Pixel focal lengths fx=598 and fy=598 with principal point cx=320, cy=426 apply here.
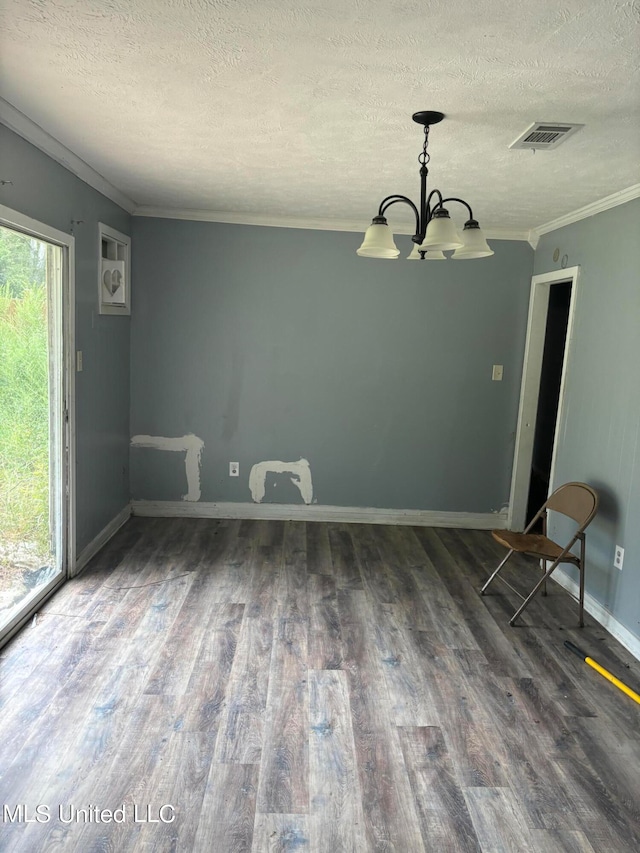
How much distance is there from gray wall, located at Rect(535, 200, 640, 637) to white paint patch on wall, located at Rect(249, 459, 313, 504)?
79.0 inches

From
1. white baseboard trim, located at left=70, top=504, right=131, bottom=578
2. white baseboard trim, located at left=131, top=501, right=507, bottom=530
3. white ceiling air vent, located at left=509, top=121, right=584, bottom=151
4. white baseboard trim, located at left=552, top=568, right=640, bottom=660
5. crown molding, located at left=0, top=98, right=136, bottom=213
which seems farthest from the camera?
white baseboard trim, located at left=131, top=501, right=507, bottom=530

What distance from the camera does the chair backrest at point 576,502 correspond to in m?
3.38

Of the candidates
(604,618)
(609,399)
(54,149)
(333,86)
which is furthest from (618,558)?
(54,149)

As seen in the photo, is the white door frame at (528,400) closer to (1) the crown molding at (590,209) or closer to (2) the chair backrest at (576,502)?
(1) the crown molding at (590,209)

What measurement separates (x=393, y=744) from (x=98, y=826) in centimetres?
107

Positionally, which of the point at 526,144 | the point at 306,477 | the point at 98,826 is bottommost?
the point at 98,826

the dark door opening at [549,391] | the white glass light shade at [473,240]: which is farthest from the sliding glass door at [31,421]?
the dark door opening at [549,391]

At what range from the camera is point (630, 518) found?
3.21m

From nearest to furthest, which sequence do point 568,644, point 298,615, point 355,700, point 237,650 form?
point 355,700
point 237,650
point 568,644
point 298,615

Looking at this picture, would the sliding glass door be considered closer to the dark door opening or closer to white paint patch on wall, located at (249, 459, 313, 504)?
white paint patch on wall, located at (249, 459, 313, 504)

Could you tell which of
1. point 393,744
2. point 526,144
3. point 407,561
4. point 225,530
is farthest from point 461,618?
point 526,144

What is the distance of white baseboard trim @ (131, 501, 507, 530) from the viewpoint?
4949 mm

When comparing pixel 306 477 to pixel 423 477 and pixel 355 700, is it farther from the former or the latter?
pixel 355 700

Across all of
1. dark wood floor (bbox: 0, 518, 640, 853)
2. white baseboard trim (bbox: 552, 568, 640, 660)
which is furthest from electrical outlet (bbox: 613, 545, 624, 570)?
dark wood floor (bbox: 0, 518, 640, 853)
